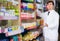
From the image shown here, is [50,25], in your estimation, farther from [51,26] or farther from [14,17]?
[14,17]

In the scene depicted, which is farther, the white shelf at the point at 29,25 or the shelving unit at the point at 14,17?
the white shelf at the point at 29,25

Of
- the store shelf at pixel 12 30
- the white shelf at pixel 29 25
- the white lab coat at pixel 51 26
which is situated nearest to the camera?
the store shelf at pixel 12 30

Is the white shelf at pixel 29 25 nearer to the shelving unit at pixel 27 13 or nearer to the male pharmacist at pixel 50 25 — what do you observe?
the shelving unit at pixel 27 13

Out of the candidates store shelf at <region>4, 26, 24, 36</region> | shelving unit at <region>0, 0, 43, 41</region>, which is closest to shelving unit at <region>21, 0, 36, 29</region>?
shelving unit at <region>0, 0, 43, 41</region>

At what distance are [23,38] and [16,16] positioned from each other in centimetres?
53

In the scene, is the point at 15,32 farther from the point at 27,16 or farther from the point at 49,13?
the point at 49,13

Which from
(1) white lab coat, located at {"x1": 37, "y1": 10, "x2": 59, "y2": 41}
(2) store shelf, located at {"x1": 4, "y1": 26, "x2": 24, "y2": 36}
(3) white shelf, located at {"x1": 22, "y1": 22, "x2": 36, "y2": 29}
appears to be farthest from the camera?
(1) white lab coat, located at {"x1": 37, "y1": 10, "x2": 59, "y2": 41}

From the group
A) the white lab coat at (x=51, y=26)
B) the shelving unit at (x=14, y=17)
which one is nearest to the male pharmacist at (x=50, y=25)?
the white lab coat at (x=51, y=26)

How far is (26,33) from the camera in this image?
348 centimetres

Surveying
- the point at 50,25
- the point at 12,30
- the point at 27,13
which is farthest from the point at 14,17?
the point at 50,25

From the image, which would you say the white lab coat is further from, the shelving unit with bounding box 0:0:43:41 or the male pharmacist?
the shelving unit with bounding box 0:0:43:41

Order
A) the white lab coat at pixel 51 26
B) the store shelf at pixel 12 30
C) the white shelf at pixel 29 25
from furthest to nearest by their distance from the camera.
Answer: the white lab coat at pixel 51 26 < the white shelf at pixel 29 25 < the store shelf at pixel 12 30

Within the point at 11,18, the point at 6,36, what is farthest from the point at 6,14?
the point at 6,36

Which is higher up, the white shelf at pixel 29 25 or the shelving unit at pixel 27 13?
the shelving unit at pixel 27 13
